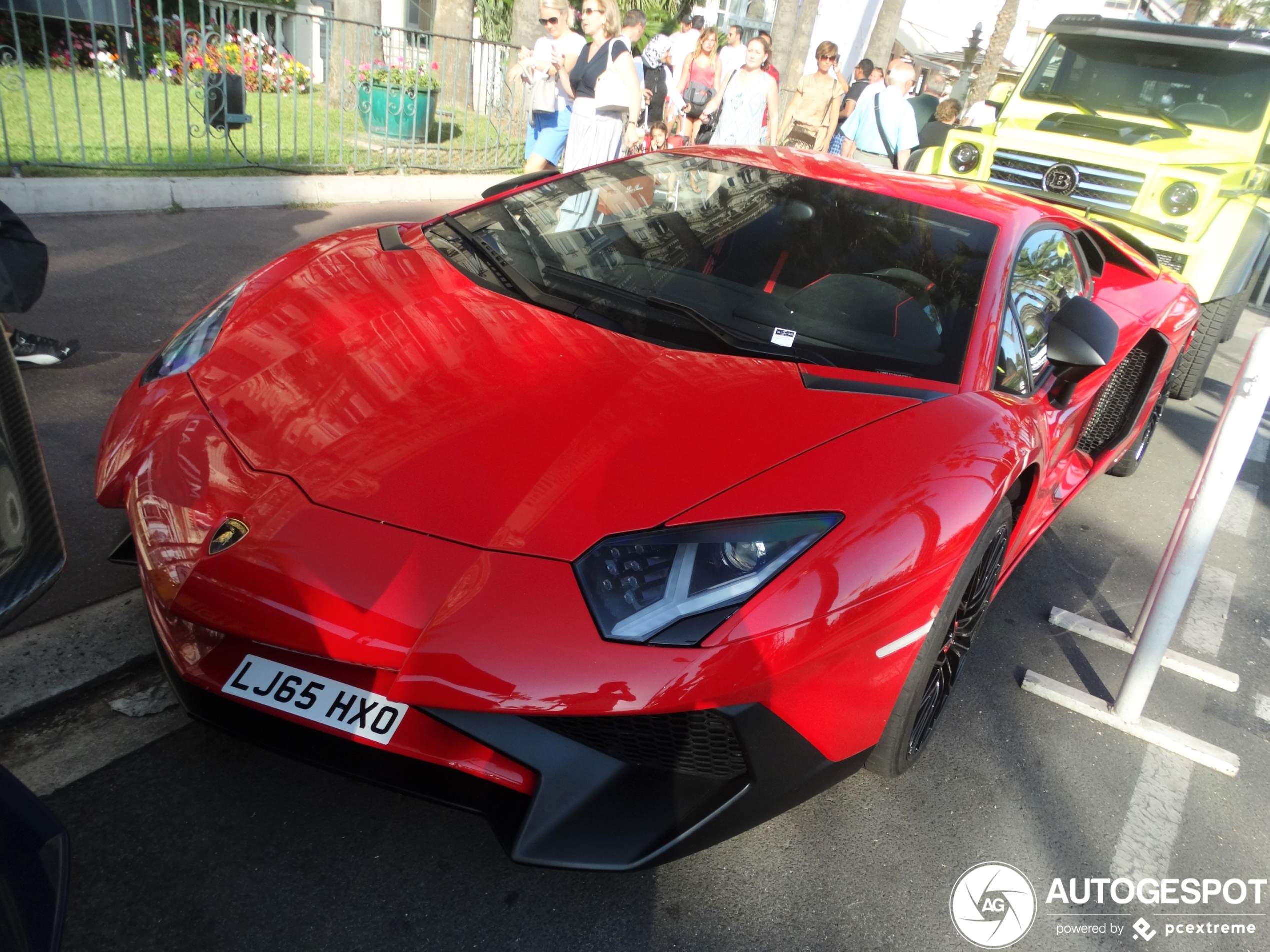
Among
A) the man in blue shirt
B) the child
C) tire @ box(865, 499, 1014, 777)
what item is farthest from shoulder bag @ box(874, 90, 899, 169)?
tire @ box(865, 499, 1014, 777)

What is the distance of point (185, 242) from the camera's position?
5.77 metres

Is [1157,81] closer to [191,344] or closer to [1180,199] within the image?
[1180,199]

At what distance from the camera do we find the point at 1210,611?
3625mm

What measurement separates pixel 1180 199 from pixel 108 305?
615 centimetres

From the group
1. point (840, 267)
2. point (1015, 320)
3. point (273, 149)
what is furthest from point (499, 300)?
point (273, 149)

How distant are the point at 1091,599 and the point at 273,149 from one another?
722cm

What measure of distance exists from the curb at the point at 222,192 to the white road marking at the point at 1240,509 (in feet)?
20.8

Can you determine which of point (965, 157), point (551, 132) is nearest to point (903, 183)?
point (965, 157)

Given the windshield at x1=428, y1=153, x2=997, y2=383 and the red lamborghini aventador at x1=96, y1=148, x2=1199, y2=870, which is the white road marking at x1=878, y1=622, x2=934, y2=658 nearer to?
the red lamborghini aventador at x1=96, y1=148, x2=1199, y2=870

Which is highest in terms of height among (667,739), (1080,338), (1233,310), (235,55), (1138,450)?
(1080,338)

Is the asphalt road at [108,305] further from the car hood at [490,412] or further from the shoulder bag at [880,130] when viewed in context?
the shoulder bag at [880,130]

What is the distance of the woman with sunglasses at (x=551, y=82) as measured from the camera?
23.9 feet

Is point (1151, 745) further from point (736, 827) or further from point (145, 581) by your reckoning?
point (145, 581)

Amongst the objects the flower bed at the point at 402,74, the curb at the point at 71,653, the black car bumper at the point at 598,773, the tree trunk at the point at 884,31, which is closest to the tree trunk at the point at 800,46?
the tree trunk at the point at 884,31
